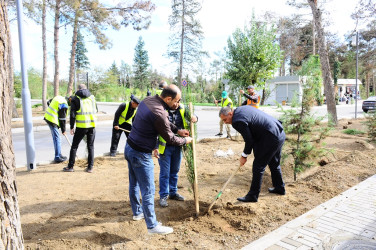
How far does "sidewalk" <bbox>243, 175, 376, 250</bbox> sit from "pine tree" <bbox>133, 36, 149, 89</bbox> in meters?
57.6

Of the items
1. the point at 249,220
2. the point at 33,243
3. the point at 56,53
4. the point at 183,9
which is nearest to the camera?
the point at 33,243

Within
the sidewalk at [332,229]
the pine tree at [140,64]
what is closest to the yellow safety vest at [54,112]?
the sidewalk at [332,229]

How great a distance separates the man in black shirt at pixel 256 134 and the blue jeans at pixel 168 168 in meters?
0.94

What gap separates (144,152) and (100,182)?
2519 mm

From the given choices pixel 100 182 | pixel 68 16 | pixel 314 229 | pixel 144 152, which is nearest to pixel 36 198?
pixel 100 182

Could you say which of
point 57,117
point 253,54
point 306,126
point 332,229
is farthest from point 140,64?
point 332,229

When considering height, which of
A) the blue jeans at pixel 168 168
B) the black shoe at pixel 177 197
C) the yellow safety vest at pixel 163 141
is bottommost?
the black shoe at pixel 177 197

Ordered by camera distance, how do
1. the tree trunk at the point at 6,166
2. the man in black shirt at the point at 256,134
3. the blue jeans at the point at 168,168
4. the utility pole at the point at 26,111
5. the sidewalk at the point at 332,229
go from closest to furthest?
the tree trunk at the point at 6,166 → the sidewalk at the point at 332,229 → the man in black shirt at the point at 256,134 → the blue jeans at the point at 168,168 → the utility pole at the point at 26,111

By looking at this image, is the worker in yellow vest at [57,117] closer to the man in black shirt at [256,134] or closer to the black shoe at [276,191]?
the man in black shirt at [256,134]

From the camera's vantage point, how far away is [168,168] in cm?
449

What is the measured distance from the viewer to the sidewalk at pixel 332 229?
10.4 feet

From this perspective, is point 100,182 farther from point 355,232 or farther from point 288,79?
point 288,79

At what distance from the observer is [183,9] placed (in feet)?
114

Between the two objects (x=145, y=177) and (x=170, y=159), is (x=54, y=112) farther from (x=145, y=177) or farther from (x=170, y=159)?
(x=145, y=177)
